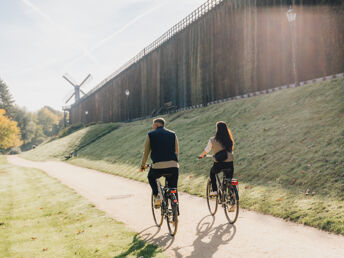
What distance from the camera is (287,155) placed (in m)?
9.20

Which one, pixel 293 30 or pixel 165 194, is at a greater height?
pixel 293 30

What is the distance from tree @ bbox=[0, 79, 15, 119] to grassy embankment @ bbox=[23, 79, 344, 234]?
8702 cm

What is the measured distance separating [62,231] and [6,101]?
99.2 m

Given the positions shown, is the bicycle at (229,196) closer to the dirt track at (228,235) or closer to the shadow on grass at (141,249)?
the dirt track at (228,235)

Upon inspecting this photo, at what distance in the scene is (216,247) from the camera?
4695 mm

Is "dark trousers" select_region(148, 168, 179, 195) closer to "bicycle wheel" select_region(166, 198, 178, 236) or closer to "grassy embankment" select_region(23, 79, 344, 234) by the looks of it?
"bicycle wheel" select_region(166, 198, 178, 236)

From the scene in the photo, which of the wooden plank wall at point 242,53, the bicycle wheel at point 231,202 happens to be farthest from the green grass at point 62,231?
the wooden plank wall at point 242,53

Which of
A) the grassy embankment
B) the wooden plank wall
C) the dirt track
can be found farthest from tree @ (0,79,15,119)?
the dirt track

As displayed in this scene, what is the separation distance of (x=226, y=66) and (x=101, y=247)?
18.9 metres

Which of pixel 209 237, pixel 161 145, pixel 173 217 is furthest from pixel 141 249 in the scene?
pixel 161 145

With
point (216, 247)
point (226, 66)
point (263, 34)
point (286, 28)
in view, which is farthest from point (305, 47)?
point (216, 247)

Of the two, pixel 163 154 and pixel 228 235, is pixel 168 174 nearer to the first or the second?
pixel 163 154

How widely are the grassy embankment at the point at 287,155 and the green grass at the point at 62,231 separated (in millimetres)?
3471

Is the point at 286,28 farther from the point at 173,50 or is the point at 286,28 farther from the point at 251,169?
the point at 173,50
